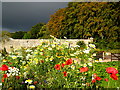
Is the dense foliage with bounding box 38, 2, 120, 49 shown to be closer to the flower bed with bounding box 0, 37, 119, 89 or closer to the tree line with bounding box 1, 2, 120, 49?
the tree line with bounding box 1, 2, 120, 49

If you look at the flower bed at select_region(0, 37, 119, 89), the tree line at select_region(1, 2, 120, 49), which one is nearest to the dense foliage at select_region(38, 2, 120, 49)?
the tree line at select_region(1, 2, 120, 49)

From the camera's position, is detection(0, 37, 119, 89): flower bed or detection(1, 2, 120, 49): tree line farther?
detection(1, 2, 120, 49): tree line

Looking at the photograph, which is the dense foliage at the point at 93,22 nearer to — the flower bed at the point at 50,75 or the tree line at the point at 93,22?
the tree line at the point at 93,22

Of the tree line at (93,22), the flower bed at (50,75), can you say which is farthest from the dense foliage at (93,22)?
the flower bed at (50,75)

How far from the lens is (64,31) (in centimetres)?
2195

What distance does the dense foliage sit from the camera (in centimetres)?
1989

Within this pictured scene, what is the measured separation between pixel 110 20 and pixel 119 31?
152 cm

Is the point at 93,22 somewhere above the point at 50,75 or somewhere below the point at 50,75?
above

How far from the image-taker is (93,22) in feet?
66.8

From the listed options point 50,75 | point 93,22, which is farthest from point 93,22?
point 50,75

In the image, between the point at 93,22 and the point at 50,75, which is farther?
the point at 93,22

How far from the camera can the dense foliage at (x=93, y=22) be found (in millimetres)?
19891

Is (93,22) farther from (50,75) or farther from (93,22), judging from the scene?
(50,75)

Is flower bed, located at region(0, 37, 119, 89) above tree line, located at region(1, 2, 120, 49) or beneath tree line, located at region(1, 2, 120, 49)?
beneath
